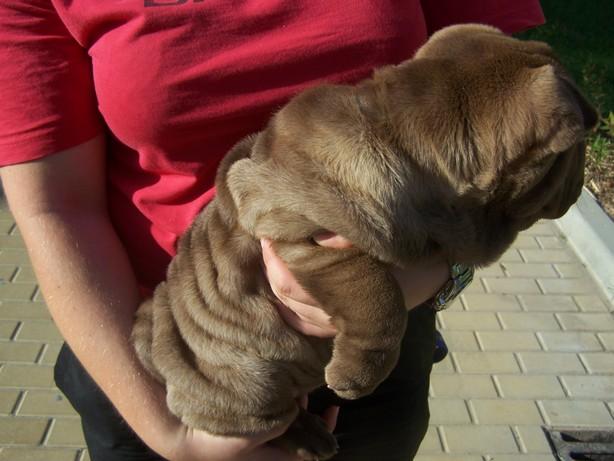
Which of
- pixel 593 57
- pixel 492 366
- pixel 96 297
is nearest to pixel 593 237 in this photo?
pixel 492 366

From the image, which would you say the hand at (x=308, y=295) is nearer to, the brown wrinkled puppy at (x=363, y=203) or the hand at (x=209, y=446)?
the brown wrinkled puppy at (x=363, y=203)

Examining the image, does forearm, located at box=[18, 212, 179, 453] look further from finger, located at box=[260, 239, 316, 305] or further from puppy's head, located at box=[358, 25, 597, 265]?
puppy's head, located at box=[358, 25, 597, 265]

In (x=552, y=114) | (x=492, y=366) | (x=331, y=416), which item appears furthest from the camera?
(x=492, y=366)

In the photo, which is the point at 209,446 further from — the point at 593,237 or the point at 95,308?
the point at 593,237

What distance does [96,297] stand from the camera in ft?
6.26

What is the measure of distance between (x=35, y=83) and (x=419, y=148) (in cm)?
93

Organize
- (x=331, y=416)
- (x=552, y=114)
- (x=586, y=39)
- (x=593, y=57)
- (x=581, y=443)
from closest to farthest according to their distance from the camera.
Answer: (x=552, y=114)
(x=331, y=416)
(x=581, y=443)
(x=593, y=57)
(x=586, y=39)

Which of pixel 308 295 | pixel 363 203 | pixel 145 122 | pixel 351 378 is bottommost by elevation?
pixel 351 378

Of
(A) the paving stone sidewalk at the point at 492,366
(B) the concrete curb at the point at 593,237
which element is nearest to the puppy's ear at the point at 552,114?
(A) the paving stone sidewalk at the point at 492,366

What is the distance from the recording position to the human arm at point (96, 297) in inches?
73.4

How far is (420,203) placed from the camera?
162cm

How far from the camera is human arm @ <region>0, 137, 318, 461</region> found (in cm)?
186

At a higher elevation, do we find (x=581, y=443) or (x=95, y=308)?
(x=95, y=308)

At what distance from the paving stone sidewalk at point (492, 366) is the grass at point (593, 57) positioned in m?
1.06
